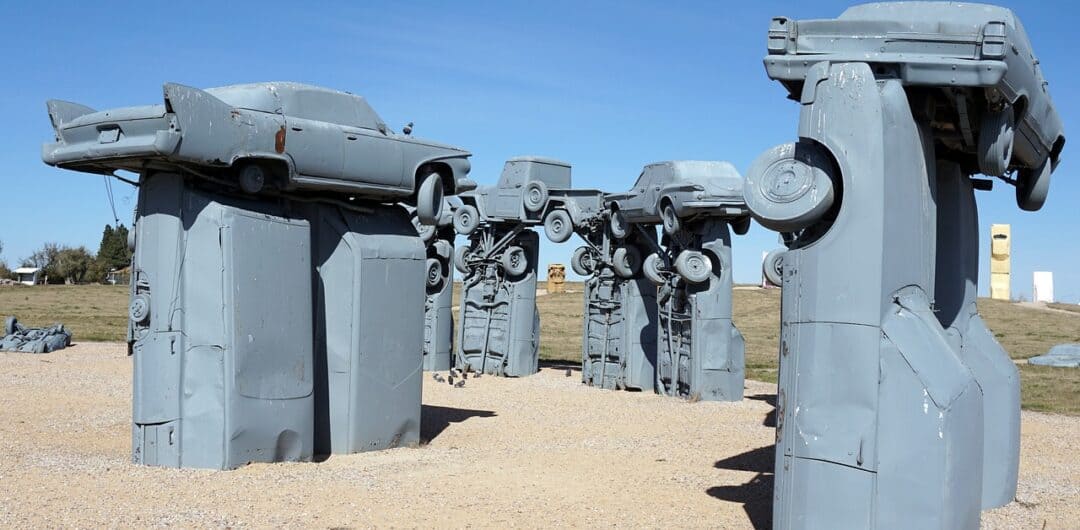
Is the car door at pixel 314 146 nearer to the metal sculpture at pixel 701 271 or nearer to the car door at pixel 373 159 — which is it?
the car door at pixel 373 159

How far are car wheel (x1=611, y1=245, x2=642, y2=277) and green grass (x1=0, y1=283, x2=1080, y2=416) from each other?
4.39 m

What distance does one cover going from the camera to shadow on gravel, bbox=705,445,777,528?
28.2ft

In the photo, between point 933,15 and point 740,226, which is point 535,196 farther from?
point 933,15

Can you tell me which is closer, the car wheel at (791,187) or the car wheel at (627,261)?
the car wheel at (791,187)

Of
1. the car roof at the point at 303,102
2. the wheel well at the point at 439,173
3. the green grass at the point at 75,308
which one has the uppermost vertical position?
the car roof at the point at 303,102

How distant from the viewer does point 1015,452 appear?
9.30 m

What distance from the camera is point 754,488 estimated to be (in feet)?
32.1

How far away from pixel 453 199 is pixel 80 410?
10354mm

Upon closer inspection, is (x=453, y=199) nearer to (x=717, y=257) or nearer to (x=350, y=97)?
(x=717, y=257)

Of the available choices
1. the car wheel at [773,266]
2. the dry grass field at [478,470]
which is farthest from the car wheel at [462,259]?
the car wheel at [773,266]

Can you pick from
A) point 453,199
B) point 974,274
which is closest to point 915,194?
point 974,274

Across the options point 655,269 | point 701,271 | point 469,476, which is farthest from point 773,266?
point 469,476

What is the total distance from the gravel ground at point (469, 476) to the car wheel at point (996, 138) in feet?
9.39

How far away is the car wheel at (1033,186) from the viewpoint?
9336 millimetres
